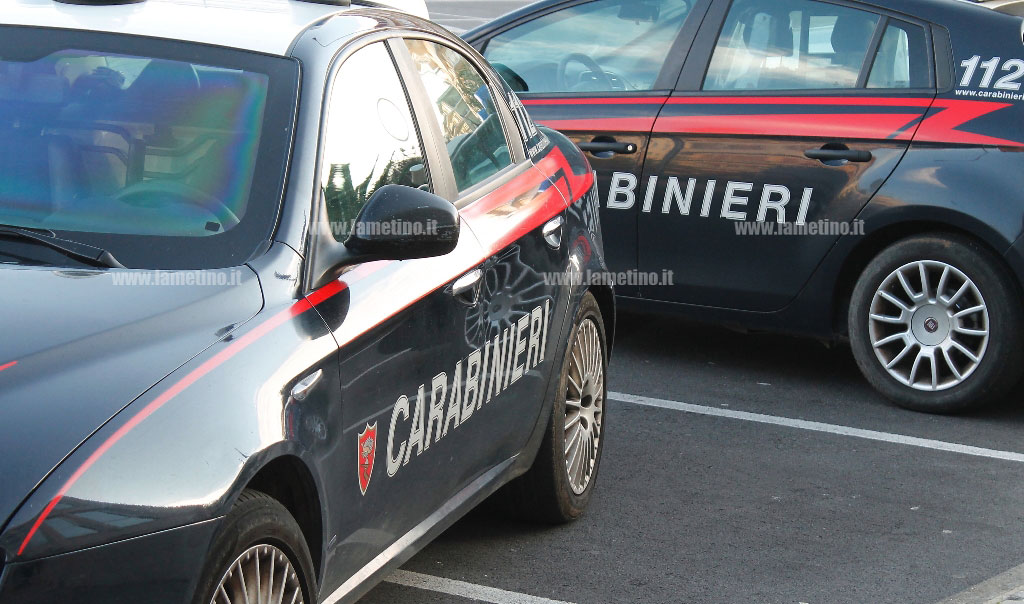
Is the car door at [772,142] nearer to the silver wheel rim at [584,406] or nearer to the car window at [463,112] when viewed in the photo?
the silver wheel rim at [584,406]

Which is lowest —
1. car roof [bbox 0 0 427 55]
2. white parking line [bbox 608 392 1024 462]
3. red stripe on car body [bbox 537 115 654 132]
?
white parking line [bbox 608 392 1024 462]

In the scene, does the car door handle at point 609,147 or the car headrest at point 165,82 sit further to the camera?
the car door handle at point 609,147

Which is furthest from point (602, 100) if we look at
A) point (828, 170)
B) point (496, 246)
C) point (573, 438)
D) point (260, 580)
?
point (260, 580)

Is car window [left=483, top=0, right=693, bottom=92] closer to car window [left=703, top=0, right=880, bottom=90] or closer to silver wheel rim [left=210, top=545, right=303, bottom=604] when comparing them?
car window [left=703, top=0, right=880, bottom=90]

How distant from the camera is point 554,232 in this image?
4496 mm

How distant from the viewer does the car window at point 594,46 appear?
675cm

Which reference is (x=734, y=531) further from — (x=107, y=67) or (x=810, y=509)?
(x=107, y=67)

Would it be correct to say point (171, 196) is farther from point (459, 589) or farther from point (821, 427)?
point (821, 427)

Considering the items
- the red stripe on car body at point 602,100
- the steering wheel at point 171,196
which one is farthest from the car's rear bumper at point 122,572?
the red stripe on car body at point 602,100

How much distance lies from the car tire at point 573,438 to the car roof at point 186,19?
1.50 m

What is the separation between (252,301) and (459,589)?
160cm

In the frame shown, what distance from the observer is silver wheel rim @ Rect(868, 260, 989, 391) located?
19.9 ft

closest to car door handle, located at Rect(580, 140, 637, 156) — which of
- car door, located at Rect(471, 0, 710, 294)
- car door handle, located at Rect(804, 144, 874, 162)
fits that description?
car door, located at Rect(471, 0, 710, 294)

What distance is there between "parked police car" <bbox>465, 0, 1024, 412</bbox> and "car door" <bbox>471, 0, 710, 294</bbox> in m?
0.01
